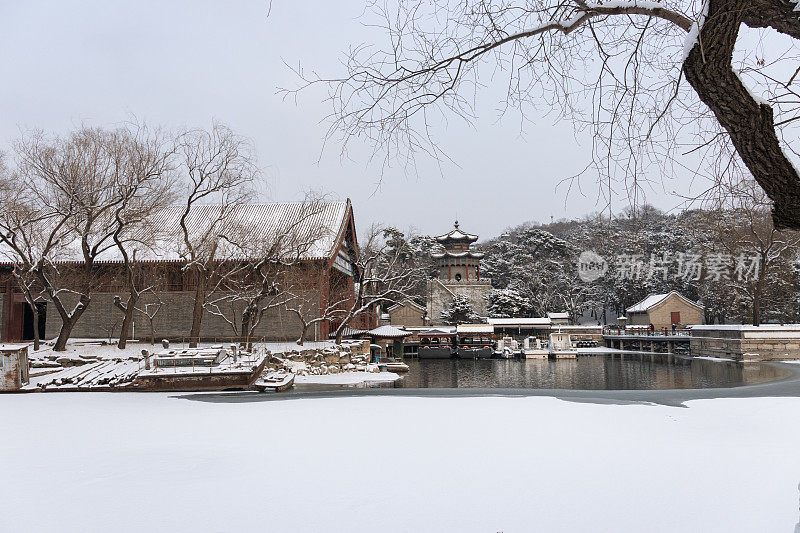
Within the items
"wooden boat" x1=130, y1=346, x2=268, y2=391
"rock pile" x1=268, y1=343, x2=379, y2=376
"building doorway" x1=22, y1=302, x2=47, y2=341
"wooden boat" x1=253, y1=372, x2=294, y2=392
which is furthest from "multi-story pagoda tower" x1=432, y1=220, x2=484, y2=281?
"wooden boat" x1=130, y1=346, x2=268, y2=391

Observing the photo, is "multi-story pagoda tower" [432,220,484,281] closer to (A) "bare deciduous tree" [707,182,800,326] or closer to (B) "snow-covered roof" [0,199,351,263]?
(A) "bare deciduous tree" [707,182,800,326]

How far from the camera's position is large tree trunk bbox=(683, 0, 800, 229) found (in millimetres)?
2672

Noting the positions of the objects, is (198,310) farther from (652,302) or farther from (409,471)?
(652,302)

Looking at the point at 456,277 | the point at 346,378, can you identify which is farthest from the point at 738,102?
the point at 456,277

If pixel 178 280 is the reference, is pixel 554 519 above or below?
below

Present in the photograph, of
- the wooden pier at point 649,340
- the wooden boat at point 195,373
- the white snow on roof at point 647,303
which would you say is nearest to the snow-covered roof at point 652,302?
the white snow on roof at point 647,303

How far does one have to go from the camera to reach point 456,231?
53375 mm

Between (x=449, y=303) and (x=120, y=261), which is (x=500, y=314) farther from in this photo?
(x=120, y=261)

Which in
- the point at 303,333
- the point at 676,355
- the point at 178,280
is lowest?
the point at 676,355

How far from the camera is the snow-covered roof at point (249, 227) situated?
20.1 metres

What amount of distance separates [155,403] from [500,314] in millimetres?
38995

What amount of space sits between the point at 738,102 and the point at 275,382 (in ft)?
43.0

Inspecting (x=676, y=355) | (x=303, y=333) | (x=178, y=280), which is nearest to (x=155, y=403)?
(x=303, y=333)

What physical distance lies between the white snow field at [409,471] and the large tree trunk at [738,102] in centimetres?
214
